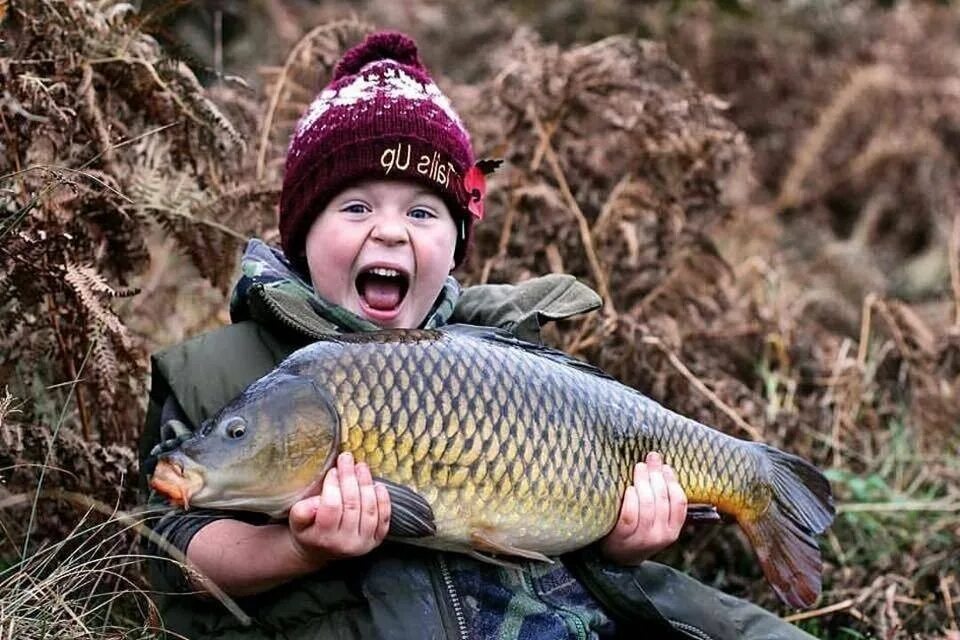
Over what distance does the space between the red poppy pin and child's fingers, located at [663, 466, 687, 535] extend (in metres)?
0.73

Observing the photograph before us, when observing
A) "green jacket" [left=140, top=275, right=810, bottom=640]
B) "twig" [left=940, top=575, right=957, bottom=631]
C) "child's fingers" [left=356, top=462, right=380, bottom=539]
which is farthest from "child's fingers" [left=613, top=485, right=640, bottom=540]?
"twig" [left=940, top=575, right=957, bottom=631]

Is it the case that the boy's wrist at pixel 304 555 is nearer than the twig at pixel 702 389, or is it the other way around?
the boy's wrist at pixel 304 555

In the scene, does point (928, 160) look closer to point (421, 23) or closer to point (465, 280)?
point (421, 23)

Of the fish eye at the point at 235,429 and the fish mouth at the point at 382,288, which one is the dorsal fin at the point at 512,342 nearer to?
the fish mouth at the point at 382,288

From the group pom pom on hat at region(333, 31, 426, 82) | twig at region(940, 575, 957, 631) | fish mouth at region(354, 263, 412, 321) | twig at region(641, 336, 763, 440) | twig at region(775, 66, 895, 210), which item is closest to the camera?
fish mouth at region(354, 263, 412, 321)

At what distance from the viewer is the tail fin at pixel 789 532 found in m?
2.71

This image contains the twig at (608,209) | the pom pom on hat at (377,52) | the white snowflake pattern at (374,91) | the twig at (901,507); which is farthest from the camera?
the twig at (608,209)

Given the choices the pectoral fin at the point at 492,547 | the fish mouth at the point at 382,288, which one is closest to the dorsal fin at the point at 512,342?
the fish mouth at the point at 382,288

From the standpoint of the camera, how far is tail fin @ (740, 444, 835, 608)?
8.91 ft

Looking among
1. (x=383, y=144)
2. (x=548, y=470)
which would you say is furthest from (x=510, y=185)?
(x=548, y=470)

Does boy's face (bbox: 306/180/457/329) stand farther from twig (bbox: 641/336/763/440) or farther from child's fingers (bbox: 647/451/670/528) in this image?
twig (bbox: 641/336/763/440)

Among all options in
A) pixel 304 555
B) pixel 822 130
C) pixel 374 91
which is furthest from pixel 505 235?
pixel 822 130

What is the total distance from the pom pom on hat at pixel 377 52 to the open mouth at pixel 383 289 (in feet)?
1.72

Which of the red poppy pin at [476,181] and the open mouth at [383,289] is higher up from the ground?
the red poppy pin at [476,181]
